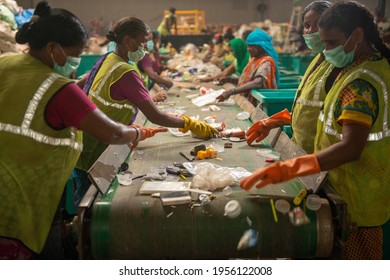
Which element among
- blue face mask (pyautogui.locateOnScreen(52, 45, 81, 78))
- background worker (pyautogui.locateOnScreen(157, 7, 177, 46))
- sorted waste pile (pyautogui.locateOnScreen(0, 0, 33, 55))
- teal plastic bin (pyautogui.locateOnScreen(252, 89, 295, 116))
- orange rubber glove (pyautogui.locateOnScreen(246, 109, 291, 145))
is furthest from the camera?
background worker (pyautogui.locateOnScreen(157, 7, 177, 46))

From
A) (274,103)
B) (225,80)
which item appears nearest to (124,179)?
(274,103)

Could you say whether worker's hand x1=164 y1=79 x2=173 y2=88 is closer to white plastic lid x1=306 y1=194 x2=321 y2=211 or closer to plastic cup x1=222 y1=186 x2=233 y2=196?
plastic cup x1=222 y1=186 x2=233 y2=196

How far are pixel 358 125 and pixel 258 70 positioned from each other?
8.91 ft

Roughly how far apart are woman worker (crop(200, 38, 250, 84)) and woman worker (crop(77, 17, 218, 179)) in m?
2.93

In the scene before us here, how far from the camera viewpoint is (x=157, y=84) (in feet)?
17.9

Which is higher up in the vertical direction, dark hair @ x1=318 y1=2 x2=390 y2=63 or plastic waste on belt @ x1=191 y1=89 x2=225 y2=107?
dark hair @ x1=318 y1=2 x2=390 y2=63

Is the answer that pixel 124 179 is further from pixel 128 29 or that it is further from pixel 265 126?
pixel 128 29

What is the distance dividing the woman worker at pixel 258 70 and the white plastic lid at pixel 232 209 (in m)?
2.47

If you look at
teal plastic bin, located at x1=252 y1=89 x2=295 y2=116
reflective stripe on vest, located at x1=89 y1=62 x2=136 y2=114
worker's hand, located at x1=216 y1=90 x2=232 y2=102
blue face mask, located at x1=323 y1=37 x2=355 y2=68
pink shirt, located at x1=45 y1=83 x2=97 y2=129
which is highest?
blue face mask, located at x1=323 y1=37 x2=355 y2=68

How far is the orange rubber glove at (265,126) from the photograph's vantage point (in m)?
2.70

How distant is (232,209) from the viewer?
1.75 m

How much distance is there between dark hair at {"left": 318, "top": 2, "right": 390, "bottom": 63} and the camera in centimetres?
183

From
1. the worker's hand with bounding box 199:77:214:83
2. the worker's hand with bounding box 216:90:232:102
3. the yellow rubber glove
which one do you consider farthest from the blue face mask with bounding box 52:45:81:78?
the worker's hand with bounding box 199:77:214:83
